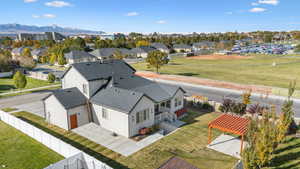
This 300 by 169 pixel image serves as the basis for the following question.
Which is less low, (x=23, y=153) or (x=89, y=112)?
(x=89, y=112)

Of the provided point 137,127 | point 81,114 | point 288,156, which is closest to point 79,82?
point 81,114

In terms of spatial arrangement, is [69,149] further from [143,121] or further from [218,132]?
[218,132]

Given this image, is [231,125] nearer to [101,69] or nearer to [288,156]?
[288,156]

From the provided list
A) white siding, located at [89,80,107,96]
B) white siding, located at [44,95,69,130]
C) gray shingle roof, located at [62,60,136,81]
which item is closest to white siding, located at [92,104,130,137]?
A: white siding, located at [89,80,107,96]

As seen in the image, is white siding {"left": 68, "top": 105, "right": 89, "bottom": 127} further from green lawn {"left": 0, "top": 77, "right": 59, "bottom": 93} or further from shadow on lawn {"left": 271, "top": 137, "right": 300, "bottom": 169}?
green lawn {"left": 0, "top": 77, "right": 59, "bottom": 93}

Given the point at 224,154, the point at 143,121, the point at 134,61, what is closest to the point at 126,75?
the point at 143,121

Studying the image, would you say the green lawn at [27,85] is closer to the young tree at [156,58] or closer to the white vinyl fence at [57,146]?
the white vinyl fence at [57,146]
